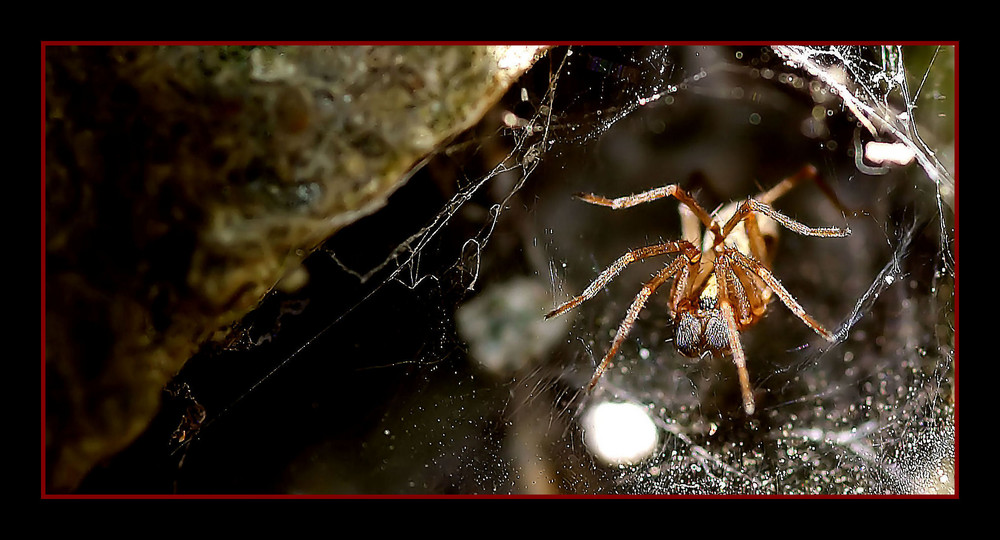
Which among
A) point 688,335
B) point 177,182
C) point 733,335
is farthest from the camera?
point 688,335

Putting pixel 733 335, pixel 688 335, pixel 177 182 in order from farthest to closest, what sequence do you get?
1. pixel 688 335
2. pixel 733 335
3. pixel 177 182

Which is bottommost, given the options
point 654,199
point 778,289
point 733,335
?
point 733,335

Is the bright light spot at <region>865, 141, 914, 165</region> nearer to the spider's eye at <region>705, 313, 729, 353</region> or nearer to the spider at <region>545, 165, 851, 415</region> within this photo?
the spider at <region>545, 165, 851, 415</region>

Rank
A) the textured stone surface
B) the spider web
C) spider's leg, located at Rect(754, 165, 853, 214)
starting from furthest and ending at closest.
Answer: spider's leg, located at Rect(754, 165, 853, 214)
the spider web
the textured stone surface

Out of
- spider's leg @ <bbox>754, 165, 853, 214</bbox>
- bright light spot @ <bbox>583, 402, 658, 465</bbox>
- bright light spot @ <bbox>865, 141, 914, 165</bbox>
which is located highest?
bright light spot @ <bbox>865, 141, 914, 165</bbox>

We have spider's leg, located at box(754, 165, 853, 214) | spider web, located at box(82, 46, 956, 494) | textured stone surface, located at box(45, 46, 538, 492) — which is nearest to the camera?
textured stone surface, located at box(45, 46, 538, 492)

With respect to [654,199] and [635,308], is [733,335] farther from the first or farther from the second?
[654,199]

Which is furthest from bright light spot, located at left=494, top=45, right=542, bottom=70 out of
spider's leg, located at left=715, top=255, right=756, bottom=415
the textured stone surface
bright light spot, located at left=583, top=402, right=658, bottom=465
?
bright light spot, located at left=583, top=402, right=658, bottom=465

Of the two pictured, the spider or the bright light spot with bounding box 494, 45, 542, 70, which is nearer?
the bright light spot with bounding box 494, 45, 542, 70

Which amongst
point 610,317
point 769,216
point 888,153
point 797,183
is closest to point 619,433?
point 610,317
